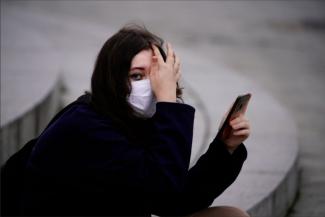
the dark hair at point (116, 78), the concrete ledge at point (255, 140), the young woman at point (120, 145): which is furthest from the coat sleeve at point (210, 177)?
the concrete ledge at point (255, 140)

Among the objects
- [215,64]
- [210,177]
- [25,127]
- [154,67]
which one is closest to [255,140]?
[25,127]

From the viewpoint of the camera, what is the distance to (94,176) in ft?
7.43

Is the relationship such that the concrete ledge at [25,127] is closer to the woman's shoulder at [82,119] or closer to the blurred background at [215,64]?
the blurred background at [215,64]

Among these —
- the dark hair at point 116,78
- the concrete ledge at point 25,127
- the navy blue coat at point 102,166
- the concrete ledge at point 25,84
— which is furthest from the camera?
the concrete ledge at point 25,84

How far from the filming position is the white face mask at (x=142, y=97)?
241 centimetres

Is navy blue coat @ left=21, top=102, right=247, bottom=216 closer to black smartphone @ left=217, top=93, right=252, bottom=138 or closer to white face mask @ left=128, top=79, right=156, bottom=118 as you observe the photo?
white face mask @ left=128, top=79, right=156, bottom=118

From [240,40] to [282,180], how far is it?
6018mm

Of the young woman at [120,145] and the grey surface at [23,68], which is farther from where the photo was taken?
the grey surface at [23,68]

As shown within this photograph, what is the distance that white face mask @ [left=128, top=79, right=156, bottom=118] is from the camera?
95.0 inches

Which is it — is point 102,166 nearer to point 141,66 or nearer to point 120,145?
point 120,145

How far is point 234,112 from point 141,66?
415 mm

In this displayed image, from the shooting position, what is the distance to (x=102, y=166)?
225cm

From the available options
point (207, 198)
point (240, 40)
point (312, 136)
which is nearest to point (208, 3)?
point (240, 40)

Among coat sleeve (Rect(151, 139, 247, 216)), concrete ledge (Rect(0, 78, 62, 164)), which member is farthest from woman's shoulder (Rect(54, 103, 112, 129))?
concrete ledge (Rect(0, 78, 62, 164))
